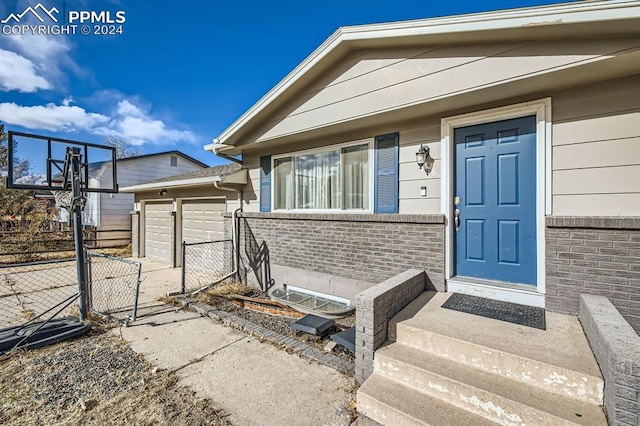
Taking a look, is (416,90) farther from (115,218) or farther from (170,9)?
(115,218)

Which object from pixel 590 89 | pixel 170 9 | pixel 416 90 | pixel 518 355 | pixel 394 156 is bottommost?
pixel 518 355

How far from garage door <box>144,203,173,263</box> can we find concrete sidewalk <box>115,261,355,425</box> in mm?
5197

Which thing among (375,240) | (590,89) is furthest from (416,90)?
(375,240)

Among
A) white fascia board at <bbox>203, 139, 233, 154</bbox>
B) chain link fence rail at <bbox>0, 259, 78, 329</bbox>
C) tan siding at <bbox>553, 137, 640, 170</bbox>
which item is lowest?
chain link fence rail at <bbox>0, 259, 78, 329</bbox>

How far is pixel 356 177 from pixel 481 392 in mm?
3317

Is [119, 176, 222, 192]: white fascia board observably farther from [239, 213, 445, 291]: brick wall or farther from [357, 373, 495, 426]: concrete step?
[357, 373, 495, 426]: concrete step

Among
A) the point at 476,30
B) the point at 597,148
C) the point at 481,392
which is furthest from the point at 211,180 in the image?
the point at 597,148

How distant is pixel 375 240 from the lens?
433 cm

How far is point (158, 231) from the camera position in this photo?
9.51m

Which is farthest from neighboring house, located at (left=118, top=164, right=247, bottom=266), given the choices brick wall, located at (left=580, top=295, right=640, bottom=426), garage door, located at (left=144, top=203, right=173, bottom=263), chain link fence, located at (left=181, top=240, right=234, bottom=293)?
brick wall, located at (left=580, top=295, right=640, bottom=426)

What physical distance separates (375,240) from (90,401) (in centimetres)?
368

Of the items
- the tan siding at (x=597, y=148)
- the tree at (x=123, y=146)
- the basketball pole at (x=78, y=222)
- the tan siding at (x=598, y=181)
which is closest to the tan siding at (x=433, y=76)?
the tan siding at (x=597, y=148)

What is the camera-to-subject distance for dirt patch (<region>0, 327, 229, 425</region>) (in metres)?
2.27

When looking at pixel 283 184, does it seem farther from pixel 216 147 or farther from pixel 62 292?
pixel 62 292
